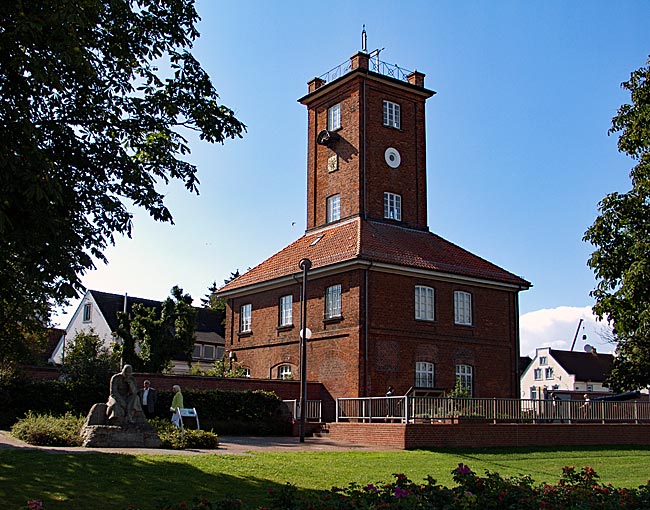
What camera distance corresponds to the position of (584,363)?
75.4 metres

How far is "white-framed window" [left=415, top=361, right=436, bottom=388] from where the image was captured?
105 ft

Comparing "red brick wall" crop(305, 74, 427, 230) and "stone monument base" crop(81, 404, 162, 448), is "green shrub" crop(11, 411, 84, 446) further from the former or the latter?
"red brick wall" crop(305, 74, 427, 230)

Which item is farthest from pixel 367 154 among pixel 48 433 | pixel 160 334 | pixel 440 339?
pixel 48 433

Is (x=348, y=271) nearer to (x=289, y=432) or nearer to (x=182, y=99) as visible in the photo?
(x=289, y=432)

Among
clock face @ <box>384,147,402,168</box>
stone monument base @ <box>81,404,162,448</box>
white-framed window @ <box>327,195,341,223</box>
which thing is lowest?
stone monument base @ <box>81,404,162,448</box>

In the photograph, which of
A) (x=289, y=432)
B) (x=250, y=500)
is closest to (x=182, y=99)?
(x=250, y=500)

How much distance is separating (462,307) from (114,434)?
19.7 meters

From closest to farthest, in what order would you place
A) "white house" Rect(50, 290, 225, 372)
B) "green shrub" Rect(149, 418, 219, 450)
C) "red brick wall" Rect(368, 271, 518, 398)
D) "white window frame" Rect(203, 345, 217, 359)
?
"green shrub" Rect(149, 418, 219, 450)
"red brick wall" Rect(368, 271, 518, 398)
"white house" Rect(50, 290, 225, 372)
"white window frame" Rect(203, 345, 217, 359)

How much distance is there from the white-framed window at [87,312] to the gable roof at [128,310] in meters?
1.08

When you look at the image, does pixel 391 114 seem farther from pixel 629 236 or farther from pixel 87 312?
pixel 87 312

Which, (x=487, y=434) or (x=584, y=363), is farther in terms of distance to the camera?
(x=584, y=363)

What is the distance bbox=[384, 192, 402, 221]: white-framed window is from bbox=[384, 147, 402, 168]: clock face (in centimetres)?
147

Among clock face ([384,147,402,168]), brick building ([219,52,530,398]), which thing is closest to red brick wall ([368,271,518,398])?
brick building ([219,52,530,398])

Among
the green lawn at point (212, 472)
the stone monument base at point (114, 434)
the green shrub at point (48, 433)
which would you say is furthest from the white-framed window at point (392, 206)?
the green shrub at point (48, 433)
